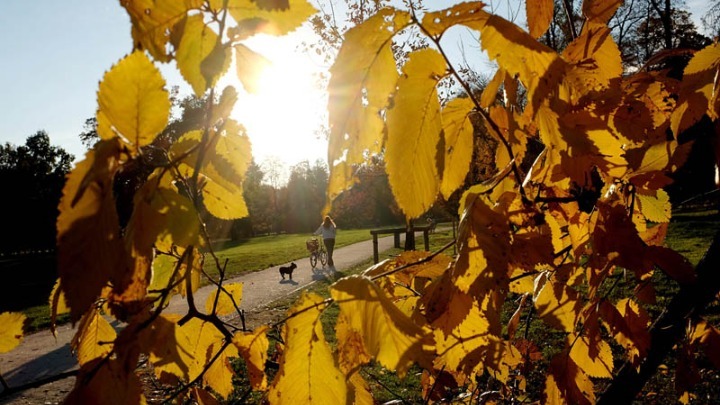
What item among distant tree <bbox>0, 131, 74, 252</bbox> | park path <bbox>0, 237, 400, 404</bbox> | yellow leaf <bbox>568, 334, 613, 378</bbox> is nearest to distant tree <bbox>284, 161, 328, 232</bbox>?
distant tree <bbox>0, 131, 74, 252</bbox>

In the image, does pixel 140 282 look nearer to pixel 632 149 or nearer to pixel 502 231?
pixel 502 231

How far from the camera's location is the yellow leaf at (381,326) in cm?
57

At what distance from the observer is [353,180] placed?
689mm

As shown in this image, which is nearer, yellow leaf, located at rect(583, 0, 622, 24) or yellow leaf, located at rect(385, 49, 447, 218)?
yellow leaf, located at rect(385, 49, 447, 218)

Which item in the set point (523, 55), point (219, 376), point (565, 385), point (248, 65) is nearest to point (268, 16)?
point (248, 65)

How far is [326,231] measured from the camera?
1537cm

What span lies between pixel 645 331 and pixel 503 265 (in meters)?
0.72

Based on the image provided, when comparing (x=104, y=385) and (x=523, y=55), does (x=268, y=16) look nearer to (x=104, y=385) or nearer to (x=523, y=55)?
(x=523, y=55)

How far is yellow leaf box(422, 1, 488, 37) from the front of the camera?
0.61m

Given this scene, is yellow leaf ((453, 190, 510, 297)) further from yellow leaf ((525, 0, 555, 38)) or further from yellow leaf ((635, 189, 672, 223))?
yellow leaf ((635, 189, 672, 223))

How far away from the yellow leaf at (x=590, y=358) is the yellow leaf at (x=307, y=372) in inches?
32.9

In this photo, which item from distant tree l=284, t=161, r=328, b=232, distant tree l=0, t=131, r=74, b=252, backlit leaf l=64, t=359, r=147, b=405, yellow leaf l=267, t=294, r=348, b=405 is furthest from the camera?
distant tree l=284, t=161, r=328, b=232

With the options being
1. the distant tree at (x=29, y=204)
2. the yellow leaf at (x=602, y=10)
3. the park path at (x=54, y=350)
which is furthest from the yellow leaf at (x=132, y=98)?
the distant tree at (x=29, y=204)

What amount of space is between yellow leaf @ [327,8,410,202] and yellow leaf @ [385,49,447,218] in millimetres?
28
